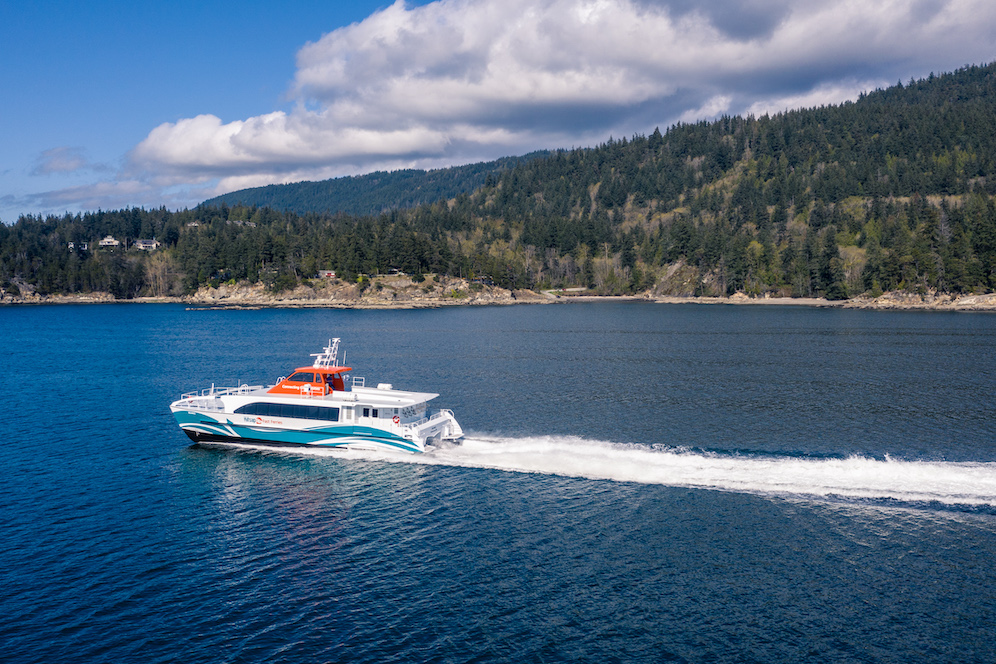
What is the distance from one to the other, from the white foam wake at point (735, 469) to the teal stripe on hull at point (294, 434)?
28.2 inches

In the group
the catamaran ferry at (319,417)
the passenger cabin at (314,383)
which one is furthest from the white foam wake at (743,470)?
the passenger cabin at (314,383)

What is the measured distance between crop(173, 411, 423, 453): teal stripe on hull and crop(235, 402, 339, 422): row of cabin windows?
2.57ft

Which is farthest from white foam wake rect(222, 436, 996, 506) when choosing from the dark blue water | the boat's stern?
the boat's stern

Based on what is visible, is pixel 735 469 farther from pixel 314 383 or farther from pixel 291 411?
pixel 291 411

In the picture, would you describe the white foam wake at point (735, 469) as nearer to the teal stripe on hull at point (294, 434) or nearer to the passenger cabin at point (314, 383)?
the teal stripe on hull at point (294, 434)

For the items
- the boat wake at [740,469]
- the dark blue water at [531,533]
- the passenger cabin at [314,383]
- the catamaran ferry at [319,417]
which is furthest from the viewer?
the passenger cabin at [314,383]

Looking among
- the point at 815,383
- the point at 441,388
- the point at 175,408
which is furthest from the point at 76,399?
the point at 815,383

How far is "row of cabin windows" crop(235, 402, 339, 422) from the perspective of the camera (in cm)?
4225

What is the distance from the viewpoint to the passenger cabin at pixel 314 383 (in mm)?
43938

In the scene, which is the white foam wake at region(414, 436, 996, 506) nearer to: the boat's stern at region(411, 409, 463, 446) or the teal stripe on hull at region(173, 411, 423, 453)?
the boat's stern at region(411, 409, 463, 446)

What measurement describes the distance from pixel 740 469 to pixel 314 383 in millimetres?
27533

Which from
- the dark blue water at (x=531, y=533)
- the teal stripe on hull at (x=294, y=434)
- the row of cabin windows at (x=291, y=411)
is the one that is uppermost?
the row of cabin windows at (x=291, y=411)

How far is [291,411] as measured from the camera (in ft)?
141

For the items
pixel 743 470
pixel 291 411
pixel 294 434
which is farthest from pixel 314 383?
pixel 743 470
